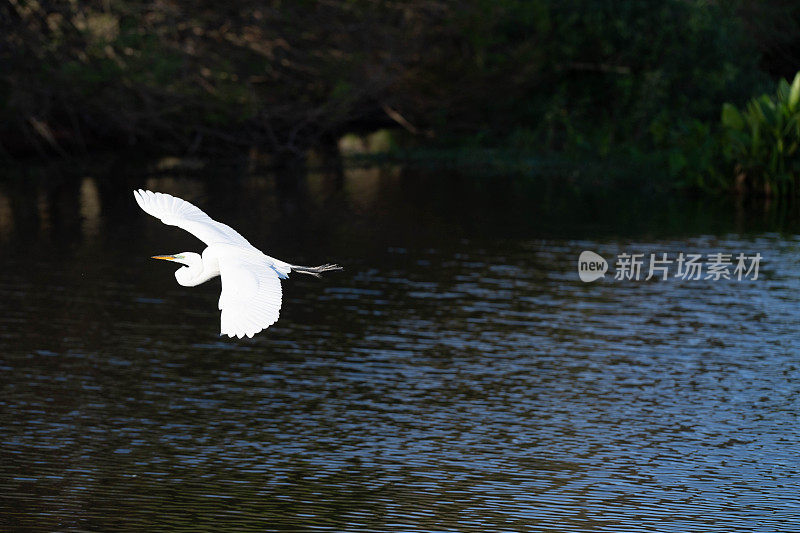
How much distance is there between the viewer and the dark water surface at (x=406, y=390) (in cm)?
809

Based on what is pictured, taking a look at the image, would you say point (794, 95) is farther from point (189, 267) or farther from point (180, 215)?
point (189, 267)

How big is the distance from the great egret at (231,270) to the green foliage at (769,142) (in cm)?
2051

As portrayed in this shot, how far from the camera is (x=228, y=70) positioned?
101 ft

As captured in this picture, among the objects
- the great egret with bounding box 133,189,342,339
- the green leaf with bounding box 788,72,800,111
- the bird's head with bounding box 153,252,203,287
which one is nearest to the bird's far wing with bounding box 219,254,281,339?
the great egret with bounding box 133,189,342,339

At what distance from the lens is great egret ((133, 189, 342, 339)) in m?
5.96

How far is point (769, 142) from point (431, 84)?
518 inches

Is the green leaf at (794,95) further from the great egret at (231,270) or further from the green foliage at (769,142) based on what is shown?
the great egret at (231,270)

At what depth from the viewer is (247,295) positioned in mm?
6152

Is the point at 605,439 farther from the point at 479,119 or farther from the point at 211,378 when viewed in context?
the point at 479,119

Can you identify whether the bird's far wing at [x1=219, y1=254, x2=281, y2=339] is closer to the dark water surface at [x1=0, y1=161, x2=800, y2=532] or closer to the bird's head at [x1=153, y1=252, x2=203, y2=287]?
the bird's head at [x1=153, y1=252, x2=203, y2=287]

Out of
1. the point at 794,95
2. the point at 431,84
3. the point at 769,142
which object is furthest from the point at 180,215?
the point at 431,84

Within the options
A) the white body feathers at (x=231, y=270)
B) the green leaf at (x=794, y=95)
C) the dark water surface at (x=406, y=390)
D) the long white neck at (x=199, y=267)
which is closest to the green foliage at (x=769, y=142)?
the green leaf at (x=794, y=95)

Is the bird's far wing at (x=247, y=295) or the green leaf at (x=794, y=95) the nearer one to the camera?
the bird's far wing at (x=247, y=295)

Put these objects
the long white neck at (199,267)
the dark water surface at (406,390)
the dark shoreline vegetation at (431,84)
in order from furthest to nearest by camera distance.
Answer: the dark shoreline vegetation at (431,84) → the dark water surface at (406,390) → the long white neck at (199,267)
